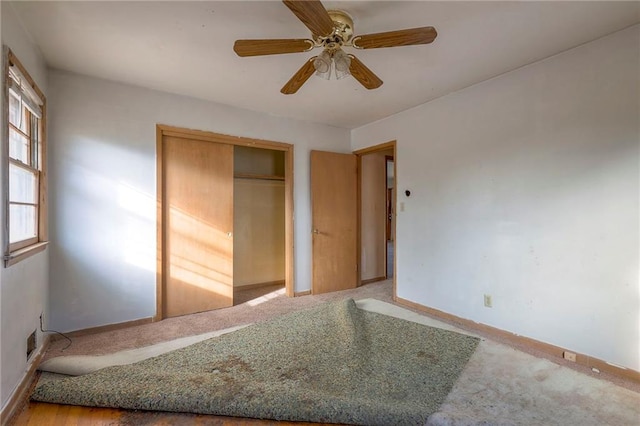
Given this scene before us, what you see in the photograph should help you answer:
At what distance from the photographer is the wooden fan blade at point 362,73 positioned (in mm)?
1991

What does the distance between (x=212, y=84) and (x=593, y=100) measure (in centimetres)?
322

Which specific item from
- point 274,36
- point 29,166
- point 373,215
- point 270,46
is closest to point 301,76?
point 274,36

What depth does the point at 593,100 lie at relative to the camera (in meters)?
2.16

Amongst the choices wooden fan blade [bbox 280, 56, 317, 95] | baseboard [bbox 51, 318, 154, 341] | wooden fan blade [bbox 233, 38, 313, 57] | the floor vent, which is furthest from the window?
wooden fan blade [bbox 280, 56, 317, 95]

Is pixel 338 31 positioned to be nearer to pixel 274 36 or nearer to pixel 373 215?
pixel 274 36

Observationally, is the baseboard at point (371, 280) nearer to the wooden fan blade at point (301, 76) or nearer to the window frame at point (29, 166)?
the wooden fan blade at point (301, 76)

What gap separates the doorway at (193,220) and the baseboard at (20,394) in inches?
40.4

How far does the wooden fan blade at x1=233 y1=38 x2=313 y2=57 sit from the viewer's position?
5.77ft

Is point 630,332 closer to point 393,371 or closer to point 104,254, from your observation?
point 393,371

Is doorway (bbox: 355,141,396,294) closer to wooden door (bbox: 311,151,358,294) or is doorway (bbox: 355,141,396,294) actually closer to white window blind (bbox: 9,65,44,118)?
wooden door (bbox: 311,151,358,294)

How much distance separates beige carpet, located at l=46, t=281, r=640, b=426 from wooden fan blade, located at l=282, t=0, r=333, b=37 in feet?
7.06

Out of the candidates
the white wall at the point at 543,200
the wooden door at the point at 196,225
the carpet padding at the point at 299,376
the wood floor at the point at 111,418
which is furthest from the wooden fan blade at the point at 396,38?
the wooden door at the point at 196,225

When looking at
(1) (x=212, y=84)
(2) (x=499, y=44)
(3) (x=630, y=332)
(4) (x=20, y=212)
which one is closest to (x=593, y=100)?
(2) (x=499, y=44)

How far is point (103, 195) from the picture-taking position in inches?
109
